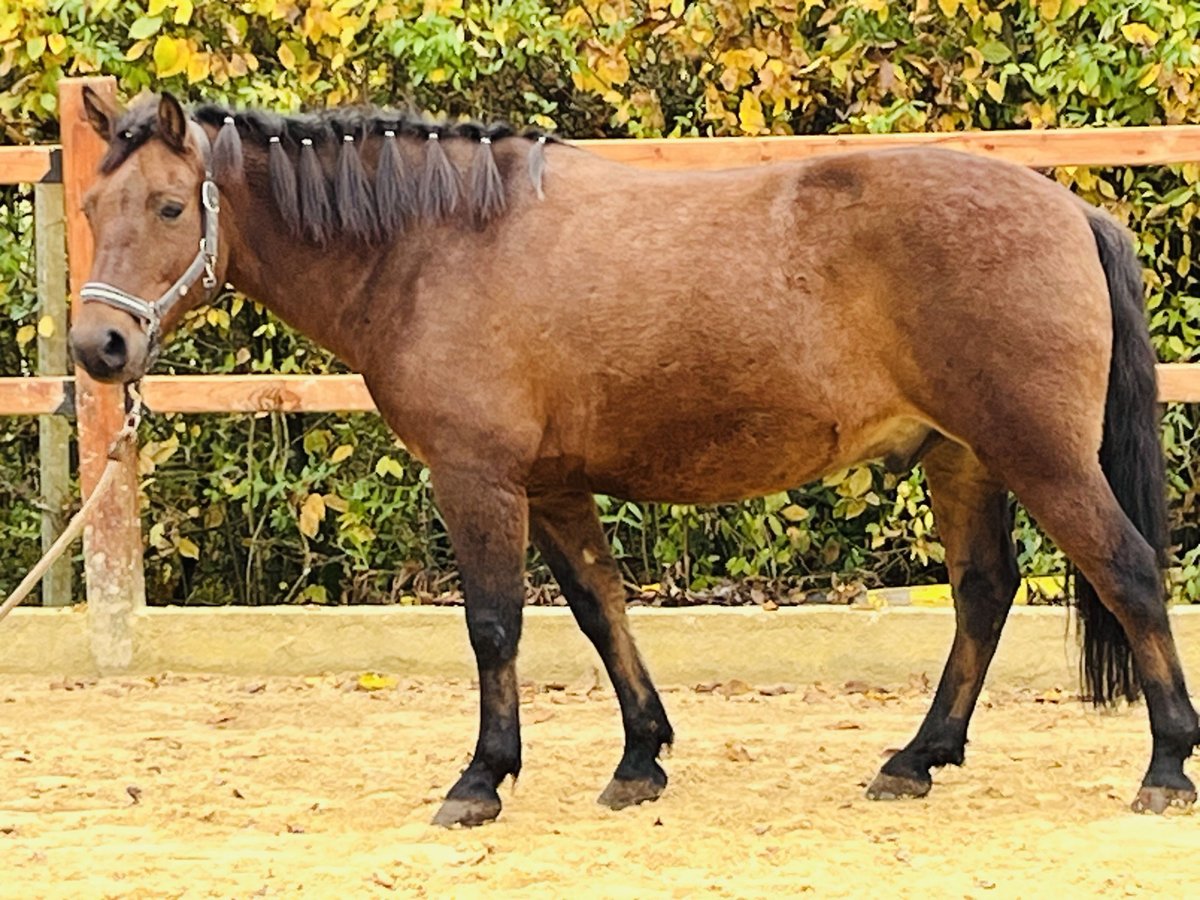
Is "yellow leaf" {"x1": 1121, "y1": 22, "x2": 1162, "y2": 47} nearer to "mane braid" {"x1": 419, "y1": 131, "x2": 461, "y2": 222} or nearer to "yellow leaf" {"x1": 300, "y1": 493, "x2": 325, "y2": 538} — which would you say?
"mane braid" {"x1": 419, "y1": 131, "x2": 461, "y2": 222}

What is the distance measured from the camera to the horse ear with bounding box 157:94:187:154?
4766mm

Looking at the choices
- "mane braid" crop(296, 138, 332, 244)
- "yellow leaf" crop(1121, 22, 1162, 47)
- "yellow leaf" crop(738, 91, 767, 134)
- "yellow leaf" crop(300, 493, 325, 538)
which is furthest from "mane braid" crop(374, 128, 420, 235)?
"yellow leaf" crop(1121, 22, 1162, 47)

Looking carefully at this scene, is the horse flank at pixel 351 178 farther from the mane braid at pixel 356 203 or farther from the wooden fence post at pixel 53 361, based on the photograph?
the wooden fence post at pixel 53 361

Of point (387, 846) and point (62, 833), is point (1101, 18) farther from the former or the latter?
point (62, 833)

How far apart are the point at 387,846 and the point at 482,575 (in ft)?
2.40

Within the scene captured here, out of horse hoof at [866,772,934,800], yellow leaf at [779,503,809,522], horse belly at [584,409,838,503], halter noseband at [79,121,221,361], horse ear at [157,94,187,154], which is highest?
horse ear at [157,94,187,154]

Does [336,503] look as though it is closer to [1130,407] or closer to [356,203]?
[356,203]

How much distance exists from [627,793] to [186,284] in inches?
69.2

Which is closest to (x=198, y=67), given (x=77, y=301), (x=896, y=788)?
(x=77, y=301)

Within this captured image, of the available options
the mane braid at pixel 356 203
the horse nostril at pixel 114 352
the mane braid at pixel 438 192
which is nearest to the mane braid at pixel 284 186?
the mane braid at pixel 356 203

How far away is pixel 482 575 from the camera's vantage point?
482 centimetres

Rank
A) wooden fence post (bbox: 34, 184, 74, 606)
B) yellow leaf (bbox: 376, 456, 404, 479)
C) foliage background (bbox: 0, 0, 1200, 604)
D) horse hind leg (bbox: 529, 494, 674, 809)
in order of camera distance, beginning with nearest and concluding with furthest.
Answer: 1. horse hind leg (bbox: 529, 494, 674, 809)
2. foliage background (bbox: 0, 0, 1200, 604)
3. wooden fence post (bbox: 34, 184, 74, 606)
4. yellow leaf (bbox: 376, 456, 404, 479)

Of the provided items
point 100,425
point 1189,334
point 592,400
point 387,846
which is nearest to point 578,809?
point 387,846

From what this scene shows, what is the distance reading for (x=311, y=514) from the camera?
711 cm
